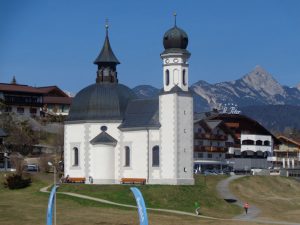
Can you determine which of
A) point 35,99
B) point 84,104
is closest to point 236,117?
point 35,99

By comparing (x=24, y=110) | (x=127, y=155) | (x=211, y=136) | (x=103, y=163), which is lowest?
(x=103, y=163)

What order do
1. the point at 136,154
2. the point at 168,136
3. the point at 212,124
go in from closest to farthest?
1. the point at 168,136
2. the point at 136,154
3. the point at 212,124

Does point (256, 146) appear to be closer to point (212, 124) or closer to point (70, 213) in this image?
point (212, 124)

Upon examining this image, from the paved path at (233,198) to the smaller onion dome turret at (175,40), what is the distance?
63.5ft

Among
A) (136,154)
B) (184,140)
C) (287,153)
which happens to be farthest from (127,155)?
(287,153)

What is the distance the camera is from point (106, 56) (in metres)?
110

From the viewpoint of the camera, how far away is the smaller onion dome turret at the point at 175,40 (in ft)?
324

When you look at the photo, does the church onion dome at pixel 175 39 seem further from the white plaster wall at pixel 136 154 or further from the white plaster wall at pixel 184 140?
the white plaster wall at pixel 136 154

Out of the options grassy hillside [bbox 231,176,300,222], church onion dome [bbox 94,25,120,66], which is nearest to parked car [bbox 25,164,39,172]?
church onion dome [bbox 94,25,120,66]

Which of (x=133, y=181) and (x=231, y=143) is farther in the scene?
(x=231, y=143)

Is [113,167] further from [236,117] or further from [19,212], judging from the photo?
[236,117]

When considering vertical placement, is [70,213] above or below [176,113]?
below

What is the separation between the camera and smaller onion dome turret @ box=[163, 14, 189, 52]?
324ft

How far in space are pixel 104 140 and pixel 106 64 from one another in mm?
12401
